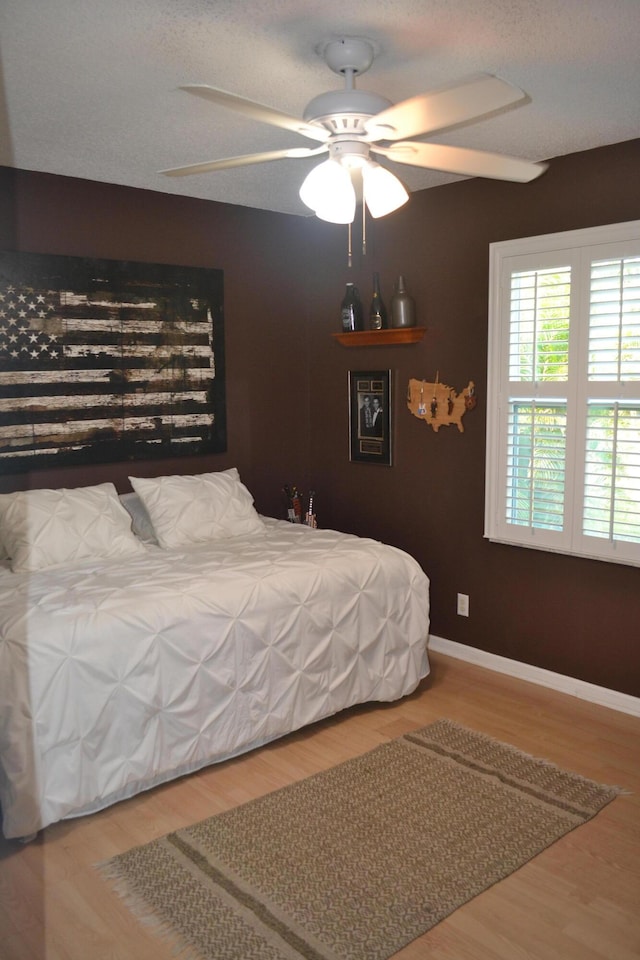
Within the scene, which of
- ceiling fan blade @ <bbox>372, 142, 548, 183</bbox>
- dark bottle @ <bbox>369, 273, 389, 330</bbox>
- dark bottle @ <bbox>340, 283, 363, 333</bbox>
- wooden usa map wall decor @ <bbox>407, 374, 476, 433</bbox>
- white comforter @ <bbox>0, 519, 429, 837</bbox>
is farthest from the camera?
dark bottle @ <bbox>340, 283, 363, 333</bbox>

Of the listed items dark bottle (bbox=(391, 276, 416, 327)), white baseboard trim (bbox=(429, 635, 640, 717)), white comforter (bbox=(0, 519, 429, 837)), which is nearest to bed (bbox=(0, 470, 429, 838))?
white comforter (bbox=(0, 519, 429, 837))

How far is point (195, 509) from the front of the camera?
3.96 m

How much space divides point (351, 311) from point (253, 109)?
7.96ft

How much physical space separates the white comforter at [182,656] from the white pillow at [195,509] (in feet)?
0.45

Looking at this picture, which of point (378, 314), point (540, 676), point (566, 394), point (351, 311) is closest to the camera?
point (566, 394)

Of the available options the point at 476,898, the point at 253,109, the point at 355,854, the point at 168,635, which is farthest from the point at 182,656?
the point at 253,109

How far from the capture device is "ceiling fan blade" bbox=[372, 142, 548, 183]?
7.86 feet

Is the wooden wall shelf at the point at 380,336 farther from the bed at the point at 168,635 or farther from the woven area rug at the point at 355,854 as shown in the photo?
the woven area rug at the point at 355,854

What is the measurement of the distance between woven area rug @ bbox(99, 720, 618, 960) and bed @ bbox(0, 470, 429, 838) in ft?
1.06

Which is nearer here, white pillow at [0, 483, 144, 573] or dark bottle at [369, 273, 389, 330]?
white pillow at [0, 483, 144, 573]

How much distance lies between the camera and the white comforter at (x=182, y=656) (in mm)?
2648

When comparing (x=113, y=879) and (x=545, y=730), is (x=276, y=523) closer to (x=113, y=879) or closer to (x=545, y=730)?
(x=545, y=730)

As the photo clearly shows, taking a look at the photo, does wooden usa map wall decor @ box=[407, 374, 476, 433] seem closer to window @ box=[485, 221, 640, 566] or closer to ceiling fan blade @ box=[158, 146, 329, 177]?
window @ box=[485, 221, 640, 566]

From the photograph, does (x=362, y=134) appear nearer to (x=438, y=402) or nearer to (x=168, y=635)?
(x=168, y=635)
